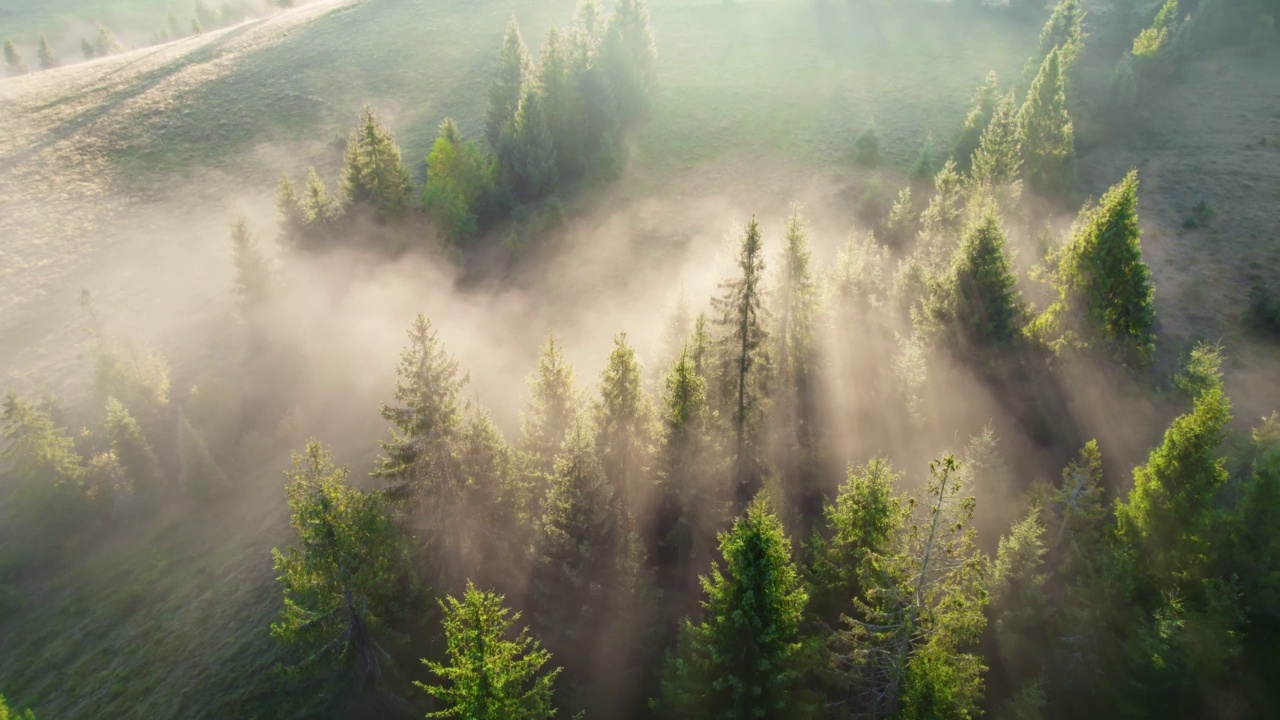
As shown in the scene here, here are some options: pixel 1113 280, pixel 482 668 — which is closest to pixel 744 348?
pixel 482 668

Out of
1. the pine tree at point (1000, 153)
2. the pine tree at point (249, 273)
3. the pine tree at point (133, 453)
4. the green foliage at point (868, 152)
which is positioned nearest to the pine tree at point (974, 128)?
the pine tree at point (1000, 153)

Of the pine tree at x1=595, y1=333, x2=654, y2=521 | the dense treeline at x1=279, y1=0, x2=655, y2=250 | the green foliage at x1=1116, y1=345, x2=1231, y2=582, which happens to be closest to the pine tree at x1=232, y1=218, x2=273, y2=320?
the dense treeline at x1=279, y1=0, x2=655, y2=250

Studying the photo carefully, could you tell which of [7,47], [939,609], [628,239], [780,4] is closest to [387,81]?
[628,239]

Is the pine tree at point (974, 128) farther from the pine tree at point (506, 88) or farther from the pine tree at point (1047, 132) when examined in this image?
the pine tree at point (506, 88)

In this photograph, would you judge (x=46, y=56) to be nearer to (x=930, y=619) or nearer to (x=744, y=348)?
(x=744, y=348)

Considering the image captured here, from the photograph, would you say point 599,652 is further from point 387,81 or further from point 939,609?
point 387,81

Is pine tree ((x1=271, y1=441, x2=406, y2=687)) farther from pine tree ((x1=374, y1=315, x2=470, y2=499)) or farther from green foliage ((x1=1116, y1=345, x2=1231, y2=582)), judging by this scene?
green foliage ((x1=1116, y1=345, x2=1231, y2=582))
